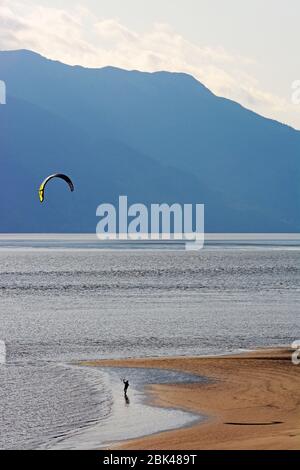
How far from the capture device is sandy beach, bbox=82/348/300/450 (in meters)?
21.8

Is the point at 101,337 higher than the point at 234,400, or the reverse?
the point at 101,337

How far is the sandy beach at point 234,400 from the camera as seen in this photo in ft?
71.4

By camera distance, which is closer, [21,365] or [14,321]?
[21,365]

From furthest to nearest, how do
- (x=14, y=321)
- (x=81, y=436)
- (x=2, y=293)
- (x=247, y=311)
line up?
(x=2, y=293), (x=247, y=311), (x=14, y=321), (x=81, y=436)

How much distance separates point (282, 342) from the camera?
4581 centimetres

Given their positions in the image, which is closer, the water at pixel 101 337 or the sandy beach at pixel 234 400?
the sandy beach at pixel 234 400

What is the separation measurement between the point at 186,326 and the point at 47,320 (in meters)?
11.5

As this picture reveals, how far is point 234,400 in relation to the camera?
2775 cm

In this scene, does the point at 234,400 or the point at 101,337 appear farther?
the point at 101,337

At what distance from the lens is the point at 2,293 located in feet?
329

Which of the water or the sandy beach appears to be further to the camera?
the water

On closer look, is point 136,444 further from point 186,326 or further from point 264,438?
point 186,326

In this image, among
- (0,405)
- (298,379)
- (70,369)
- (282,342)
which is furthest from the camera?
(282,342)
